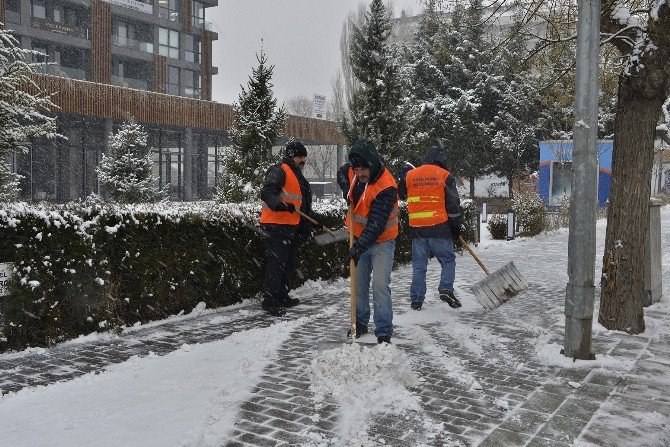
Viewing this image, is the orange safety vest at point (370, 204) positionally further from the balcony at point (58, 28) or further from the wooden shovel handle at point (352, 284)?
the balcony at point (58, 28)

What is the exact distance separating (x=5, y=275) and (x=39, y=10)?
122ft

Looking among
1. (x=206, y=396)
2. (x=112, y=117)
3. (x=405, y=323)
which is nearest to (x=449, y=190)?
(x=405, y=323)

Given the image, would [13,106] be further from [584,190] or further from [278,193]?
[584,190]

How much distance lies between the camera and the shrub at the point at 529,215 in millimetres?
19297

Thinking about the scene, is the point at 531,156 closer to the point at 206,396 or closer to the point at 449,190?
the point at 449,190

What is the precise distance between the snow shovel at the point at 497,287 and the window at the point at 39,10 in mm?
36517

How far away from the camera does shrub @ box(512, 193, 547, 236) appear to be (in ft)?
63.3

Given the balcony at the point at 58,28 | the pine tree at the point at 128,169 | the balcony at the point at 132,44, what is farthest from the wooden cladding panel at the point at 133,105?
the balcony at the point at 132,44

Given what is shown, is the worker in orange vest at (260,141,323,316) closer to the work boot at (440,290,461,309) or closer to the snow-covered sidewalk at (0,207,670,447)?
the snow-covered sidewalk at (0,207,670,447)

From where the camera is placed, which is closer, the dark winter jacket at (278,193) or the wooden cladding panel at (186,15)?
the dark winter jacket at (278,193)

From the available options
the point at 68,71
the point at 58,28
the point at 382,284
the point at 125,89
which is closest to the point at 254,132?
the point at 382,284

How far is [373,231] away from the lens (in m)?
5.55

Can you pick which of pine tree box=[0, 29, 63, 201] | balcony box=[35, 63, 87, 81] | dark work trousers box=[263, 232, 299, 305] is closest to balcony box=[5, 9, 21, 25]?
balcony box=[35, 63, 87, 81]

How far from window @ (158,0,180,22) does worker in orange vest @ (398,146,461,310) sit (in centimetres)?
4009
